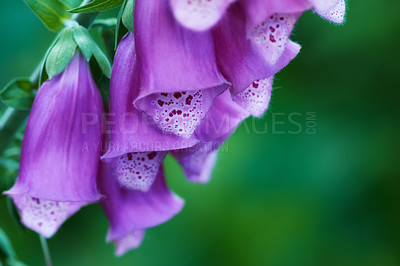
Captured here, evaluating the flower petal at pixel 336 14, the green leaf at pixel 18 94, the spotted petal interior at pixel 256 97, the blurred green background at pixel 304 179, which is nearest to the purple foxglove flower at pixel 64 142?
the green leaf at pixel 18 94

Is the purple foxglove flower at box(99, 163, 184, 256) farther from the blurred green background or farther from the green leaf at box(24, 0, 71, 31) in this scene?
the blurred green background

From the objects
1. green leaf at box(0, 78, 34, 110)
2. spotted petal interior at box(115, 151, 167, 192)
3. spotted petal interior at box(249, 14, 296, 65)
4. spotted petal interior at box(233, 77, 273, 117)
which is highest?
spotted petal interior at box(249, 14, 296, 65)

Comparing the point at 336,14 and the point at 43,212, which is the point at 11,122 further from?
the point at 336,14

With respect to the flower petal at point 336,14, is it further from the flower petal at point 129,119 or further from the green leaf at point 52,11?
the green leaf at point 52,11

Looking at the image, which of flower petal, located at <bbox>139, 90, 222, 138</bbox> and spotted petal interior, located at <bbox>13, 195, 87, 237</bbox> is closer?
flower petal, located at <bbox>139, 90, 222, 138</bbox>

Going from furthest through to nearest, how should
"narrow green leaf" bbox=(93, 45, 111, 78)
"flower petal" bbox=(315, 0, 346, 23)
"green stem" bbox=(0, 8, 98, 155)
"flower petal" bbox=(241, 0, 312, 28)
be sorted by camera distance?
"green stem" bbox=(0, 8, 98, 155) → "narrow green leaf" bbox=(93, 45, 111, 78) → "flower petal" bbox=(315, 0, 346, 23) → "flower petal" bbox=(241, 0, 312, 28)

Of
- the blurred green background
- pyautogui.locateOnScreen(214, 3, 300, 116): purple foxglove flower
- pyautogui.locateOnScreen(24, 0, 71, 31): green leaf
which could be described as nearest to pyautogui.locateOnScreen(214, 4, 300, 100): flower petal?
pyautogui.locateOnScreen(214, 3, 300, 116): purple foxglove flower

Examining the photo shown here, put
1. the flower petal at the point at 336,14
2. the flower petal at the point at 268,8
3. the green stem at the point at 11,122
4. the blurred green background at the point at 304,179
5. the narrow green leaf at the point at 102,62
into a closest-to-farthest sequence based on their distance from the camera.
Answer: the flower petal at the point at 268,8 → the flower petal at the point at 336,14 → the narrow green leaf at the point at 102,62 → the green stem at the point at 11,122 → the blurred green background at the point at 304,179
